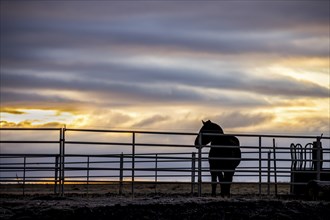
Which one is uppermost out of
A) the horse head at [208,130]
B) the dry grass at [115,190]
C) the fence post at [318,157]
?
the horse head at [208,130]

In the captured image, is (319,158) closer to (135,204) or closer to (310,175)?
(310,175)

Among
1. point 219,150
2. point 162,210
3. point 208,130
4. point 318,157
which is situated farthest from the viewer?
point 208,130

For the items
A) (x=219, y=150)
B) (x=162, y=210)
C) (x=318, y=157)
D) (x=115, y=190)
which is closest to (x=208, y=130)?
(x=219, y=150)

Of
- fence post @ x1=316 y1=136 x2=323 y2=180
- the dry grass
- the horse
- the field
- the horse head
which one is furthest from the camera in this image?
the dry grass

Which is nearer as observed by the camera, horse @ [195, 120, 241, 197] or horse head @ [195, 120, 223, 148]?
horse @ [195, 120, 241, 197]

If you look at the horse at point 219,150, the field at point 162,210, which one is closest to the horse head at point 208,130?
the horse at point 219,150

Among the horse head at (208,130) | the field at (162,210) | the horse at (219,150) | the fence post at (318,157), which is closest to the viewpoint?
the field at (162,210)

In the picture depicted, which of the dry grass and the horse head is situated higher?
the horse head

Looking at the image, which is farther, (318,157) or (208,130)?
(208,130)

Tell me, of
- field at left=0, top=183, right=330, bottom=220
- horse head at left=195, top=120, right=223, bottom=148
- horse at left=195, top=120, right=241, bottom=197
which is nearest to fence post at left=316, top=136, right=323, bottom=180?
horse at left=195, top=120, right=241, bottom=197

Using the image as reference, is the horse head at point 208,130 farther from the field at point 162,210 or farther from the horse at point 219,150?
the field at point 162,210

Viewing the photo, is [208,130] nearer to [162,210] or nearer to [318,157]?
[318,157]

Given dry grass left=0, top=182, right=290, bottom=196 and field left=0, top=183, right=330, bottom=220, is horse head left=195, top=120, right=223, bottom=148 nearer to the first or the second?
dry grass left=0, top=182, right=290, bottom=196

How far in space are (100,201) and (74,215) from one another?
7.26 ft
